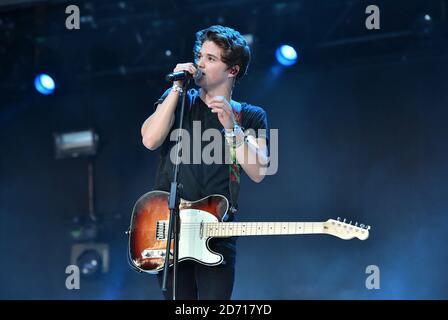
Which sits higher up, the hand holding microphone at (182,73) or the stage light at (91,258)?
the stage light at (91,258)

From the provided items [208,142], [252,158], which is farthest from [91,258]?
[252,158]

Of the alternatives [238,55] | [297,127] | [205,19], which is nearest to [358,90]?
[297,127]

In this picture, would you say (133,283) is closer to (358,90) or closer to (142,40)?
(142,40)

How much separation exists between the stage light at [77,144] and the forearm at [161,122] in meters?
4.13

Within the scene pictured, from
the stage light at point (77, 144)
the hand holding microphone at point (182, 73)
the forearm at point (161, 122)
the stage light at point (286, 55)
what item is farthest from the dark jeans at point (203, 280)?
the stage light at point (77, 144)

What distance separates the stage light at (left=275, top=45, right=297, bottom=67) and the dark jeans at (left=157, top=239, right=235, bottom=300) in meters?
3.63

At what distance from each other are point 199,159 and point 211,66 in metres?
0.42

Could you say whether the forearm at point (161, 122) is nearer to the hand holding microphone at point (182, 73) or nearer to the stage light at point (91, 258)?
the hand holding microphone at point (182, 73)

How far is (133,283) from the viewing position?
21.6ft

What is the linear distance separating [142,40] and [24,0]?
1.44 m

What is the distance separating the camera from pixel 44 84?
6.60 meters

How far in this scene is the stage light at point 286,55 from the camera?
19.3 ft

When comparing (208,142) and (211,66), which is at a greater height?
(211,66)

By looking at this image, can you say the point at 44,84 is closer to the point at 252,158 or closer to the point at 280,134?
the point at 280,134
